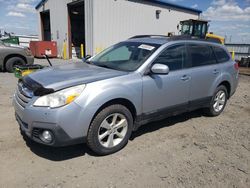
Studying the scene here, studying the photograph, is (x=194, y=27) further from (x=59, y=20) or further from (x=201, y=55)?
(x=201, y=55)

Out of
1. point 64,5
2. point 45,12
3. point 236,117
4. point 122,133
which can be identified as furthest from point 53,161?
point 45,12

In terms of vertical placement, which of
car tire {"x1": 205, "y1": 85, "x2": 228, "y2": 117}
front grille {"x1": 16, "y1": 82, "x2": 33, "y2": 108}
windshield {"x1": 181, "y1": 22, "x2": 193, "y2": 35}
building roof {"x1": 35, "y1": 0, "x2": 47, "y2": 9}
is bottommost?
car tire {"x1": 205, "y1": 85, "x2": 228, "y2": 117}

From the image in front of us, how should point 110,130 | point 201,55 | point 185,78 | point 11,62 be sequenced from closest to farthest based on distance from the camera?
point 110,130
point 185,78
point 201,55
point 11,62

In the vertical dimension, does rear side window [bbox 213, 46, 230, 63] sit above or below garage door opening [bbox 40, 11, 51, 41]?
below

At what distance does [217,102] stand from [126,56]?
2455mm

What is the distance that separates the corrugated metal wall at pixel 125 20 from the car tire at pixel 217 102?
1205 centimetres

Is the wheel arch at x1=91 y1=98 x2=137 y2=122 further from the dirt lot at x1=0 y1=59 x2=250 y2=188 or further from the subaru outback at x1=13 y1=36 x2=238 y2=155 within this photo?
the dirt lot at x1=0 y1=59 x2=250 y2=188

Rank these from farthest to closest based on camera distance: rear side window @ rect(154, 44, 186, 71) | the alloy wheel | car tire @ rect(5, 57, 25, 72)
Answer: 1. car tire @ rect(5, 57, 25, 72)
2. rear side window @ rect(154, 44, 186, 71)
3. the alloy wheel

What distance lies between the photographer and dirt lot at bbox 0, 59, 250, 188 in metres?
2.95

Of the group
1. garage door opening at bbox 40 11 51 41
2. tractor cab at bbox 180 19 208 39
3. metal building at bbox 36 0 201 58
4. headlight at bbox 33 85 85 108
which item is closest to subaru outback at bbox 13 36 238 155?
headlight at bbox 33 85 85 108

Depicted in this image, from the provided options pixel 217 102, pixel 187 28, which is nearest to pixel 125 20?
pixel 187 28

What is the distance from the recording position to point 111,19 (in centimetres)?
1666

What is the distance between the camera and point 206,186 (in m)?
2.90

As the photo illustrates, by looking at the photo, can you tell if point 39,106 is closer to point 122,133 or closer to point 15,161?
point 15,161
